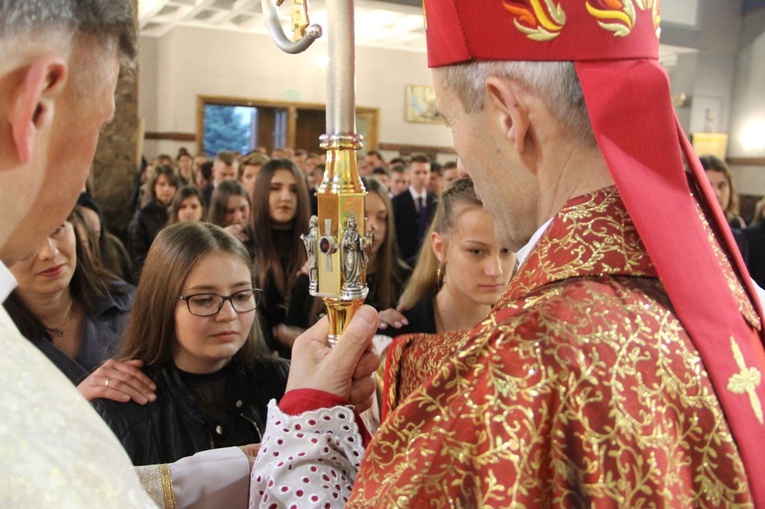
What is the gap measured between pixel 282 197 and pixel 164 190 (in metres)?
2.39

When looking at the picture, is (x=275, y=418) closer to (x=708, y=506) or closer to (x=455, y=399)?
(x=455, y=399)

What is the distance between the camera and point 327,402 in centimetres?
124

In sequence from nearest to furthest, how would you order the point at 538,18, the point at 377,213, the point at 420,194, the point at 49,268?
the point at 538,18 < the point at 49,268 < the point at 377,213 < the point at 420,194

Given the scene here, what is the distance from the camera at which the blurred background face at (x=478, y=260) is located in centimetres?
241

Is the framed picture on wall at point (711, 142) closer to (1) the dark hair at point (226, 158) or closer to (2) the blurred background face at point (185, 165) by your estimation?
(2) the blurred background face at point (185, 165)

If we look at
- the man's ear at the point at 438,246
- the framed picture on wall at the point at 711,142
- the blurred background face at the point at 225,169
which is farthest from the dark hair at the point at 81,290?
the framed picture on wall at the point at 711,142

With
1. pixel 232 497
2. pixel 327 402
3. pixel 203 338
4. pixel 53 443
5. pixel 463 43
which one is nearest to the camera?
pixel 53 443

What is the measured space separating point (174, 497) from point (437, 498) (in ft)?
1.96

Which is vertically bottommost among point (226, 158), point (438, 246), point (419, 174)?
point (438, 246)

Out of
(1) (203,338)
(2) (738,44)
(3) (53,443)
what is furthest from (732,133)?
(3) (53,443)

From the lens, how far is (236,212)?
4.30 meters

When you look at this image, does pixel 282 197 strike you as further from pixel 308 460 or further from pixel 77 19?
pixel 77 19

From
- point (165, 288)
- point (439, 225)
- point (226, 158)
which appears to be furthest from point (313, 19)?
point (165, 288)

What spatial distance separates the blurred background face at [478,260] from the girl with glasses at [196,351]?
0.69m
